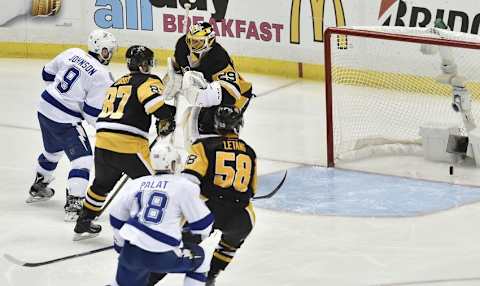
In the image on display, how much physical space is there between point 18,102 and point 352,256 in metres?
4.42

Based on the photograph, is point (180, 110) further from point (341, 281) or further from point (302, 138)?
point (341, 281)

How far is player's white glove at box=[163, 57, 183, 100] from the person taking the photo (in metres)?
7.04

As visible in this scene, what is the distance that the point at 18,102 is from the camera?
33.7 feet

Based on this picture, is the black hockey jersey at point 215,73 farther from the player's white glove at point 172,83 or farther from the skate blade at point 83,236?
the skate blade at point 83,236

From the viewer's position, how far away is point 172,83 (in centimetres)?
711

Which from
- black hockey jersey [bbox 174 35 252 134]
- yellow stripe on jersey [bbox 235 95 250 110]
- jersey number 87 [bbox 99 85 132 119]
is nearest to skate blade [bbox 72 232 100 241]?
jersey number 87 [bbox 99 85 132 119]

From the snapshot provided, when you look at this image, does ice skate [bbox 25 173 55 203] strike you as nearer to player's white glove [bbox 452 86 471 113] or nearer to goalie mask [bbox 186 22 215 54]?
goalie mask [bbox 186 22 215 54]

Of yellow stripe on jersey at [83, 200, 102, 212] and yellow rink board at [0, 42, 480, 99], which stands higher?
yellow stripe on jersey at [83, 200, 102, 212]

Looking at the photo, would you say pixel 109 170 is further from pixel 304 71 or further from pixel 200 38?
pixel 304 71

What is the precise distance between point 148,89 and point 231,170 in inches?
41.7

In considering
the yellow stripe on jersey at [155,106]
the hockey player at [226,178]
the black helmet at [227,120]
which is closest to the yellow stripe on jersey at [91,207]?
the yellow stripe on jersey at [155,106]

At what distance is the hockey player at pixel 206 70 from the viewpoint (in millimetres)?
7008

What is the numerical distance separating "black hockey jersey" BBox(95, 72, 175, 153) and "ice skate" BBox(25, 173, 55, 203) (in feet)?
3.24

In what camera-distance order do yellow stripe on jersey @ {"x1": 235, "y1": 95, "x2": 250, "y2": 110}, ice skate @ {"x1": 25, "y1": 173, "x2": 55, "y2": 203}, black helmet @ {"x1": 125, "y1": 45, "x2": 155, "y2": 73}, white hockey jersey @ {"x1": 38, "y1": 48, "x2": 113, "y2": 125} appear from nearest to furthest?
black helmet @ {"x1": 125, "y1": 45, "x2": 155, "y2": 73} → white hockey jersey @ {"x1": 38, "y1": 48, "x2": 113, "y2": 125} → yellow stripe on jersey @ {"x1": 235, "y1": 95, "x2": 250, "y2": 110} → ice skate @ {"x1": 25, "y1": 173, "x2": 55, "y2": 203}
